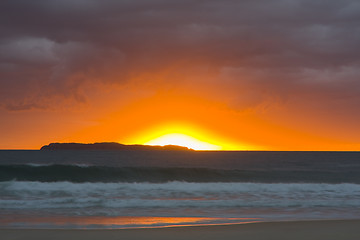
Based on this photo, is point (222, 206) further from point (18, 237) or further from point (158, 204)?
point (18, 237)

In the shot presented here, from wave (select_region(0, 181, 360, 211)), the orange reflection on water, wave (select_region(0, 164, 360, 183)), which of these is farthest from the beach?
wave (select_region(0, 164, 360, 183))

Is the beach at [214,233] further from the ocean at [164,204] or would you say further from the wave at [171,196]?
the wave at [171,196]

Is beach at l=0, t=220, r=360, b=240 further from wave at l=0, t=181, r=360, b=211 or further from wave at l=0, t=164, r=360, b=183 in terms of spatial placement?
wave at l=0, t=164, r=360, b=183

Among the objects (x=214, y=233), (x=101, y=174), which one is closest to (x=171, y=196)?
(x=214, y=233)

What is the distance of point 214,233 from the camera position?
8.67 metres

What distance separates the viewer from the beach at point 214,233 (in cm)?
833

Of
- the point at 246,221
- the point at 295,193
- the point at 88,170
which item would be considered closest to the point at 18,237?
the point at 246,221

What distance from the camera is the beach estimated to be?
8.33m

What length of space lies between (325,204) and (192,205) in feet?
17.2

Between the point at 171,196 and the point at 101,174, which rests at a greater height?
the point at 101,174

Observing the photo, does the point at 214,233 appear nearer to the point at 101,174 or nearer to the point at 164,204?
the point at 164,204

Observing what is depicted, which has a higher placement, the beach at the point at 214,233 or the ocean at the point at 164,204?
the ocean at the point at 164,204

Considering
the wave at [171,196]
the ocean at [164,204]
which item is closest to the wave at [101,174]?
the wave at [171,196]

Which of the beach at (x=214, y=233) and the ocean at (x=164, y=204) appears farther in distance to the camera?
the ocean at (x=164, y=204)
